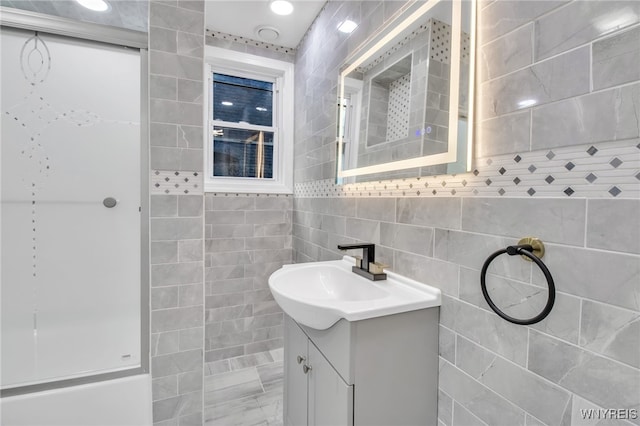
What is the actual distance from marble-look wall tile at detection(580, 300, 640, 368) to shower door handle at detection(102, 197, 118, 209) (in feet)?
7.62

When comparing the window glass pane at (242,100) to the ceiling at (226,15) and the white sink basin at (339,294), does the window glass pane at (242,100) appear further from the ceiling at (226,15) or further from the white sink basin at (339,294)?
the white sink basin at (339,294)

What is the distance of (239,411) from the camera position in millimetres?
1827

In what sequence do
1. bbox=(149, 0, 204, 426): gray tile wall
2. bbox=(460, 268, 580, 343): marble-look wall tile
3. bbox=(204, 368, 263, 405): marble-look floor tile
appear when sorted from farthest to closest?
bbox=(204, 368, 263, 405): marble-look floor tile
bbox=(149, 0, 204, 426): gray tile wall
bbox=(460, 268, 580, 343): marble-look wall tile

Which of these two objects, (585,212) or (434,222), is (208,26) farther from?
(585,212)

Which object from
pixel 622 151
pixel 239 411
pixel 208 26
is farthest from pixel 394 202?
pixel 208 26

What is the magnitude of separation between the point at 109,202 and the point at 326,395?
1.78m

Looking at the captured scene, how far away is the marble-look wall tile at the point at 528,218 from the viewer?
2.24 feet

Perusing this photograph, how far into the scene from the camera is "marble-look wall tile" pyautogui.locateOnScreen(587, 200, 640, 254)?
1.94ft

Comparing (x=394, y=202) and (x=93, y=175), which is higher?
(x=93, y=175)

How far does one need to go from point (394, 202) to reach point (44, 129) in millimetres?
2149

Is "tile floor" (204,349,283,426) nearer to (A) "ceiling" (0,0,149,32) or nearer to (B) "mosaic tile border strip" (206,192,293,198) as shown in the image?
(B) "mosaic tile border strip" (206,192,293,198)

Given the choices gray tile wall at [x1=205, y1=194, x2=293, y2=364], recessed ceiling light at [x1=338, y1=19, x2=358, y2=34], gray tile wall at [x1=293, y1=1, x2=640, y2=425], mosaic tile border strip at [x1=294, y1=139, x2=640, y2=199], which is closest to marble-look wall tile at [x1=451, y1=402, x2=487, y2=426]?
gray tile wall at [x1=293, y1=1, x2=640, y2=425]

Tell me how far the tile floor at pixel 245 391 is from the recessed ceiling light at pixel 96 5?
2699mm

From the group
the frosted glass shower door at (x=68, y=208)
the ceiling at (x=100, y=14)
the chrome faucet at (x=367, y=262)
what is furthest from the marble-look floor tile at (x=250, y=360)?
the ceiling at (x=100, y=14)
